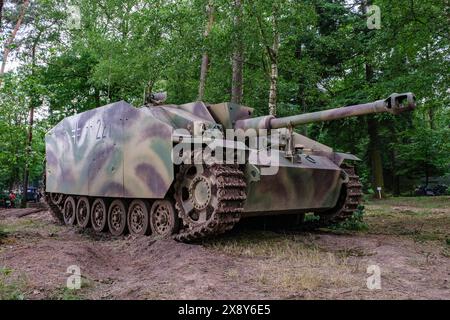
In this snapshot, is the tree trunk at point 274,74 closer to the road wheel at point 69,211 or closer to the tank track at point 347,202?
the tank track at point 347,202

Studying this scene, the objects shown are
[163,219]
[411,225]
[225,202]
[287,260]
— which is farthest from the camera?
[411,225]

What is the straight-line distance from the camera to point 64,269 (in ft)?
18.5

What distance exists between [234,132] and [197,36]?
6.93 meters

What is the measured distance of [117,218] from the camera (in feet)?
33.1

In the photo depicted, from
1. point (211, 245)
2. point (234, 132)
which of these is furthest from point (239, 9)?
point (211, 245)

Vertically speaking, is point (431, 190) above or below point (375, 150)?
below

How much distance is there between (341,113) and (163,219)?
353 cm

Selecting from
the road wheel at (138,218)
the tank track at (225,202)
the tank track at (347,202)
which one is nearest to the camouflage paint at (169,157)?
the tank track at (347,202)

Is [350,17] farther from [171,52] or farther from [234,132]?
[234,132]

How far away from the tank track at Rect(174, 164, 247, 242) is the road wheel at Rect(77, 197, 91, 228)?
4.39 metres

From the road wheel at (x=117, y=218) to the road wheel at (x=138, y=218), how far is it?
222 millimetres

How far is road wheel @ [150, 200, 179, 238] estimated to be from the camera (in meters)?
8.20

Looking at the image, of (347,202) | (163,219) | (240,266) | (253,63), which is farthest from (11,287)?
(253,63)

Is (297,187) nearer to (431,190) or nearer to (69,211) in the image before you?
(69,211)
